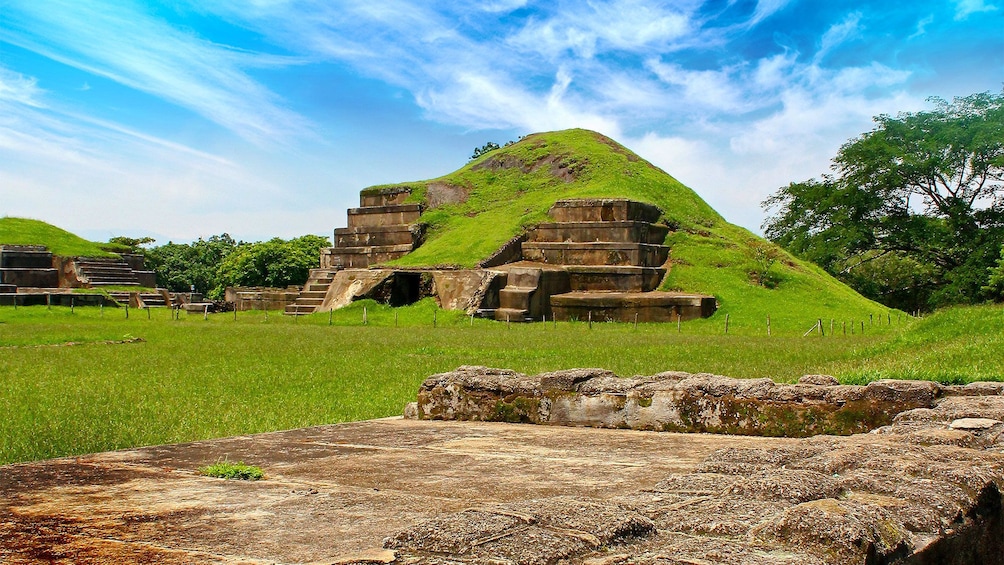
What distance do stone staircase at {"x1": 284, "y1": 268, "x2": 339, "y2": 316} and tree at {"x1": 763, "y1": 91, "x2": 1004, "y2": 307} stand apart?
2249 cm

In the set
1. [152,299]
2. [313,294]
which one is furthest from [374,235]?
[152,299]

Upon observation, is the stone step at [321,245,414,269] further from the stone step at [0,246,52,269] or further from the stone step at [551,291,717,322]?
the stone step at [0,246,52,269]

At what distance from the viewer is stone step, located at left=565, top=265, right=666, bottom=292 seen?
29.0 m

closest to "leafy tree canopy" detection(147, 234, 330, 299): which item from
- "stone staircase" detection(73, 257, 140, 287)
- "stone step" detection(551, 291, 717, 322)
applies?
"stone staircase" detection(73, 257, 140, 287)

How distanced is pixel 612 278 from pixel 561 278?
1703mm

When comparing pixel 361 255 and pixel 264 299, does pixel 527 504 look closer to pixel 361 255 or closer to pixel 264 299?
pixel 361 255

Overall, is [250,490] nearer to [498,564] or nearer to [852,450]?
[498,564]

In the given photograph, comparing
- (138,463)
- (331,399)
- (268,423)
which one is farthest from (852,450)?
(331,399)

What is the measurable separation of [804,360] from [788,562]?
12.1 meters

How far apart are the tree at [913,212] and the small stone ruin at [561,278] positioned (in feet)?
41.2

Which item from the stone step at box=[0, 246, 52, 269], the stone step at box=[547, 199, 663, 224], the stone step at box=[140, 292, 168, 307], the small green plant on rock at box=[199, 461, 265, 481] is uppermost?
the stone step at box=[547, 199, 663, 224]

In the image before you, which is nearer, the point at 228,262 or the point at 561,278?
the point at 561,278

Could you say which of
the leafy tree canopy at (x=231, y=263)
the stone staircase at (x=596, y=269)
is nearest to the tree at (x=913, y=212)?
the stone staircase at (x=596, y=269)

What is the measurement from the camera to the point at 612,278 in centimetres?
2927
